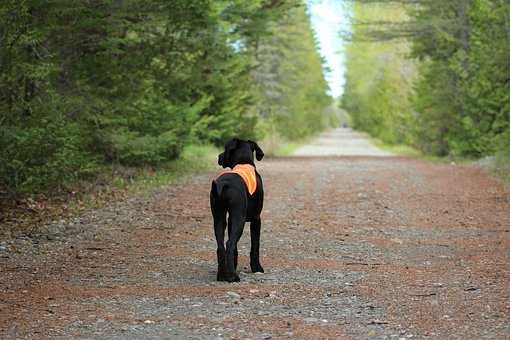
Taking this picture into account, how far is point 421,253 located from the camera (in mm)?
9242

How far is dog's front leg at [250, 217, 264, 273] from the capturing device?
7.84 meters

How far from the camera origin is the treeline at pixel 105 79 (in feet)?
32.7

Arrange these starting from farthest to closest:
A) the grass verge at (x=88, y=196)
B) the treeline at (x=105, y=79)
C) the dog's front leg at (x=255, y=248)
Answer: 1. the grass verge at (x=88, y=196)
2. the treeline at (x=105, y=79)
3. the dog's front leg at (x=255, y=248)

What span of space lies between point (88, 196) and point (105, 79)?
2313mm

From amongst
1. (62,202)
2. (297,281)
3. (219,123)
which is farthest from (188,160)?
(297,281)

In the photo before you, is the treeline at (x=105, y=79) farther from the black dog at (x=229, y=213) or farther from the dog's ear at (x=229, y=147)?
the black dog at (x=229, y=213)

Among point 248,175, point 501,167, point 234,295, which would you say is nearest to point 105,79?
point 248,175

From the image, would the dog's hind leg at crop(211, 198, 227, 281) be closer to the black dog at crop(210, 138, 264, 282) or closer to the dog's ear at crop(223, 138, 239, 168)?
the black dog at crop(210, 138, 264, 282)

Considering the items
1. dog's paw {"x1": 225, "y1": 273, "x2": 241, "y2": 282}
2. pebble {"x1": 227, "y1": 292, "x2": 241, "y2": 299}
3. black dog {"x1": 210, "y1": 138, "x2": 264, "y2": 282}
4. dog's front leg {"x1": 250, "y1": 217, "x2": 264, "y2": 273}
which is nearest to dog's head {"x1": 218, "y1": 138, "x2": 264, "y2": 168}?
black dog {"x1": 210, "y1": 138, "x2": 264, "y2": 282}

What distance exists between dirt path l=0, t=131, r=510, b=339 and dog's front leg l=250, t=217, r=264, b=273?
111mm

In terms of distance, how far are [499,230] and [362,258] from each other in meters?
3.09

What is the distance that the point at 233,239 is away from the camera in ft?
23.9

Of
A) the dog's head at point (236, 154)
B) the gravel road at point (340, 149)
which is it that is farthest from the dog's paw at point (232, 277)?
the gravel road at point (340, 149)

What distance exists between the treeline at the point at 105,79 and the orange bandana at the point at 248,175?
3268mm
